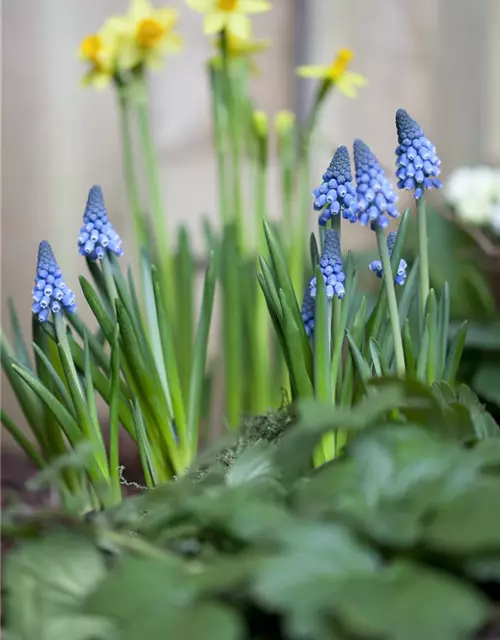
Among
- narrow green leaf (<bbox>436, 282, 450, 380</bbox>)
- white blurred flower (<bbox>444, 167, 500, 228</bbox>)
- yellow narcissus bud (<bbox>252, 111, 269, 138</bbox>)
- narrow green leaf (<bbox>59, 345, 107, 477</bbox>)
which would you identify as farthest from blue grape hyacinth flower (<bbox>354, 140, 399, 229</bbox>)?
white blurred flower (<bbox>444, 167, 500, 228</bbox>)

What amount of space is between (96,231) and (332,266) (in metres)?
0.18

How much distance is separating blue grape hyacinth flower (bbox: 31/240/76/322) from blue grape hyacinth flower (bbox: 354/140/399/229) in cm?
22

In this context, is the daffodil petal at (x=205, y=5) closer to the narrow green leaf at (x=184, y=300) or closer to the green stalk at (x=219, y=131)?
the green stalk at (x=219, y=131)

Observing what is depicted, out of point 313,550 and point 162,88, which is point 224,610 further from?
point 162,88

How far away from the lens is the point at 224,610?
0.28 meters

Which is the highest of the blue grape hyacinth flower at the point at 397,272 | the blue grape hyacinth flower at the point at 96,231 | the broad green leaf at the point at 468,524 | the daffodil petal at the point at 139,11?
the daffodil petal at the point at 139,11

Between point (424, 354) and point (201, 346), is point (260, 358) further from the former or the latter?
point (424, 354)

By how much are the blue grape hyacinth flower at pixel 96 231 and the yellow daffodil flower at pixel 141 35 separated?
34 centimetres

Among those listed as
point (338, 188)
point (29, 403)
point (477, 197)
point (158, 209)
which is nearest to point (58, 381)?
point (29, 403)

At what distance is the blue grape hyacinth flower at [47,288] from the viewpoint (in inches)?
20.0

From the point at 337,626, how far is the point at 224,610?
44 millimetres

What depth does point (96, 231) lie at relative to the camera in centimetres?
55

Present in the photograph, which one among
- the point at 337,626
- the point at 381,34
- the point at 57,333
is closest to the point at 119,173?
the point at 381,34

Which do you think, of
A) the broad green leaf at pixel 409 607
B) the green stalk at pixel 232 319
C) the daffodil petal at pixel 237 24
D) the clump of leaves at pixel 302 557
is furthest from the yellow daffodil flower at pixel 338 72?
the broad green leaf at pixel 409 607
